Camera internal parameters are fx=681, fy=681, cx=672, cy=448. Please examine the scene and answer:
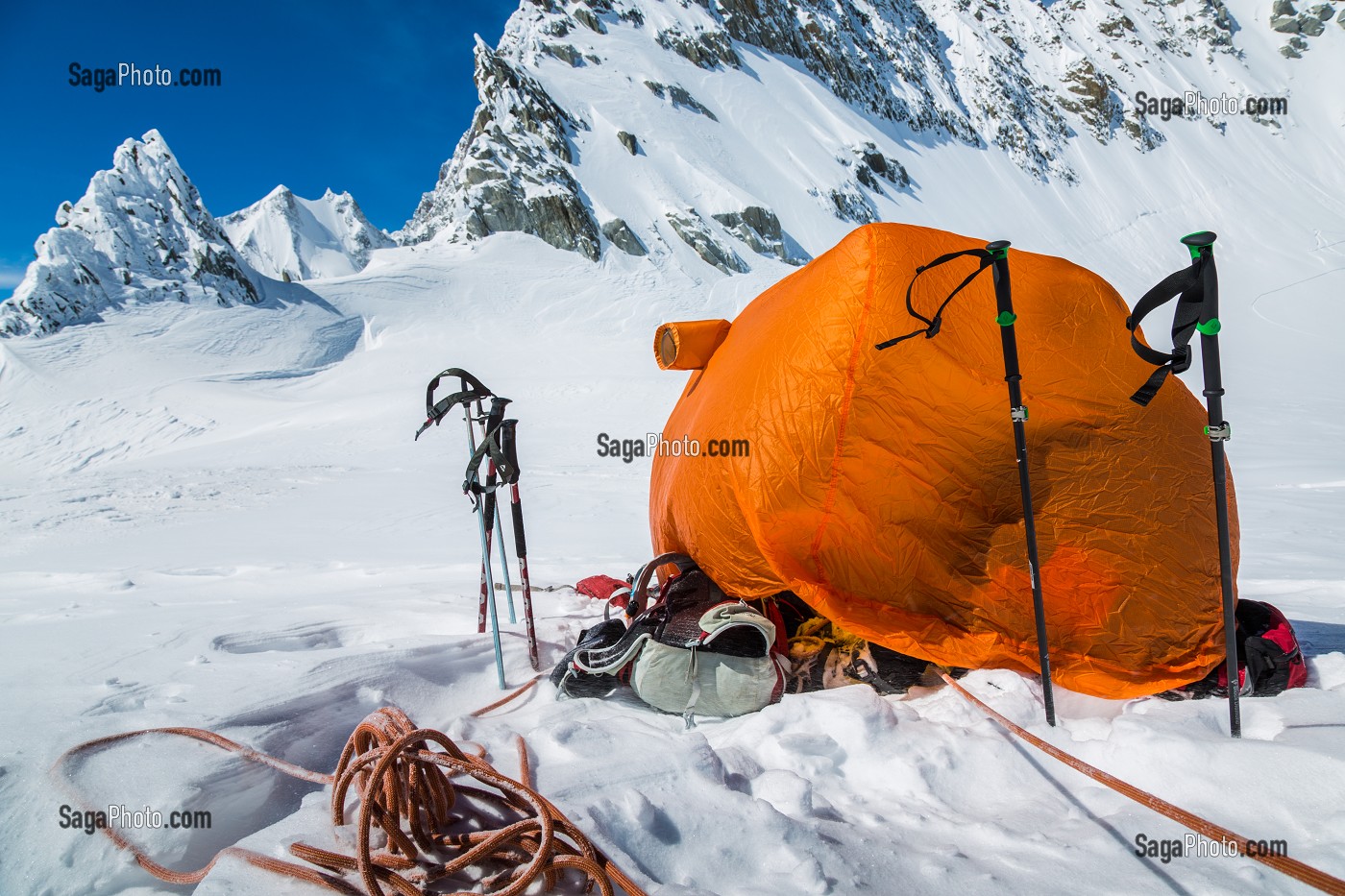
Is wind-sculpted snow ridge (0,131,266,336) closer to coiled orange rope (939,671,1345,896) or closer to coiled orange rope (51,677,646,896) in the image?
coiled orange rope (51,677,646,896)

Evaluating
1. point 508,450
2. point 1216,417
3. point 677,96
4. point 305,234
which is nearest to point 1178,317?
point 1216,417

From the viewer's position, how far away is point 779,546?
2977 mm

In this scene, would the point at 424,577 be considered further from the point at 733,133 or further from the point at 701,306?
the point at 733,133

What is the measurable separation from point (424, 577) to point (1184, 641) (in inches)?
181

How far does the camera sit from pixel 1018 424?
8.21ft

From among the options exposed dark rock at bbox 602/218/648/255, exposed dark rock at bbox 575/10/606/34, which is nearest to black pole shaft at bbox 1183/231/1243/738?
exposed dark rock at bbox 602/218/648/255

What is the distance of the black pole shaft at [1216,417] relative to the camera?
2107 mm

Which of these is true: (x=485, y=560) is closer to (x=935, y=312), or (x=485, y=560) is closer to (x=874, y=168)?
(x=935, y=312)

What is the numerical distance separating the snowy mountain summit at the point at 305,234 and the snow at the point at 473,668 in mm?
66658

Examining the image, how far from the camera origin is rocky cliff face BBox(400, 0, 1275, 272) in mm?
30266

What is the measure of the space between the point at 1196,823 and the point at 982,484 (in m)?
1.29

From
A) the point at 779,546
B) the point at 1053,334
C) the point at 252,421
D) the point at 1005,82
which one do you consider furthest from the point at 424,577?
the point at 1005,82

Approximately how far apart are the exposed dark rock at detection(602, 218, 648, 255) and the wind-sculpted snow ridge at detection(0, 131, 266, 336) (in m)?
13.3

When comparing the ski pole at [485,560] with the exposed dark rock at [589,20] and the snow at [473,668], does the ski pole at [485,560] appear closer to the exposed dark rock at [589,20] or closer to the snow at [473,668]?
the snow at [473,668]
